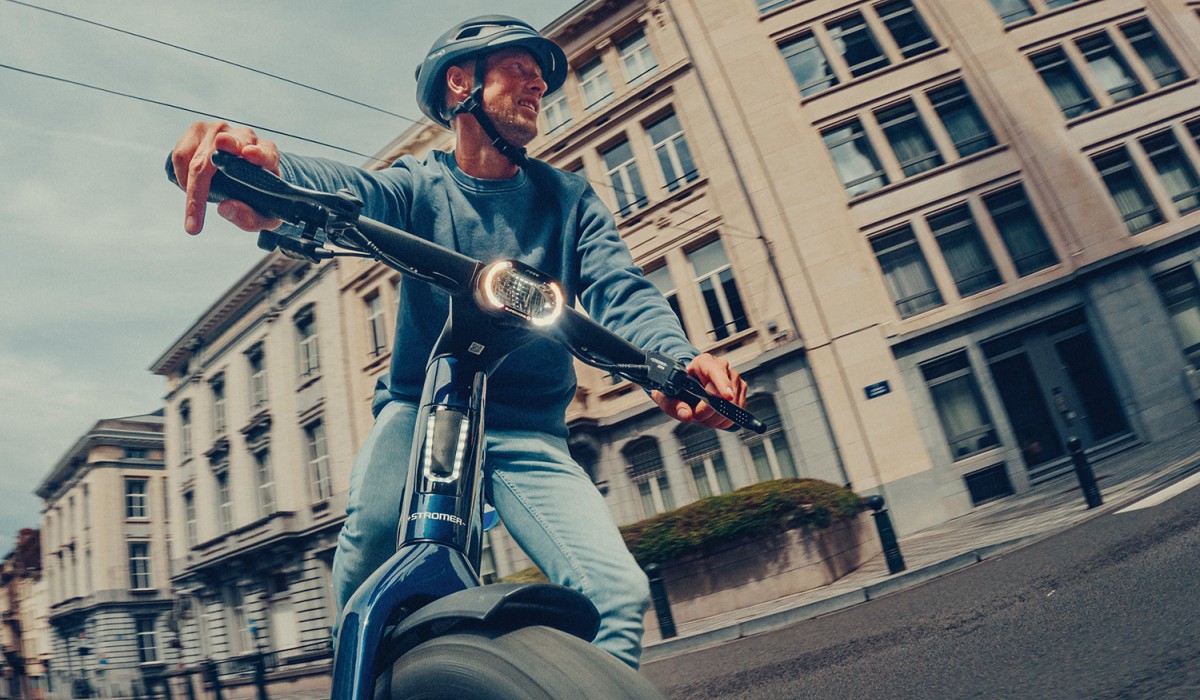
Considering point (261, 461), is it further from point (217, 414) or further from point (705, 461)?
point (705, 461)

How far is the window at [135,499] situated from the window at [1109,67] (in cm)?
1903

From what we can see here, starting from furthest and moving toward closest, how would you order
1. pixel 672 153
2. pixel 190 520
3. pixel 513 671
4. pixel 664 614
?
pixel 190 520, pixel 672 153, pixel 664 614, pixel 513 671

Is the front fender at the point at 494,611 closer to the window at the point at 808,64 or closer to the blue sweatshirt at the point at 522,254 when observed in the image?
the blue sweatshirt at the point at 522,254

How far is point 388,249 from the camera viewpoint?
1.25 meters

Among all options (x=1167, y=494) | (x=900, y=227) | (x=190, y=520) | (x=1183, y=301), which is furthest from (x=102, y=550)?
(x=190, y=520)

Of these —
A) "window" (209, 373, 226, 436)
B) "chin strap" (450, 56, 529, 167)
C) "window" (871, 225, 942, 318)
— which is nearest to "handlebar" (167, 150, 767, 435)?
"chin strap" (450, 56, 529, 167)

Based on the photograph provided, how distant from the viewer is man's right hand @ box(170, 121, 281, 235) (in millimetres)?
1074

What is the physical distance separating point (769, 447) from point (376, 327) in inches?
460

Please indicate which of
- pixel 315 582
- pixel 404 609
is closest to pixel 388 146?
pixel 315 582

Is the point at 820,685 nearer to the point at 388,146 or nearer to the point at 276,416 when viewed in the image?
the point at 388,146

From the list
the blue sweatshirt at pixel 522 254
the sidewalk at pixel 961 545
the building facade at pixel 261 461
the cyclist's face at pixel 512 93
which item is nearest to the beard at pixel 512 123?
the cyclist's face at pixel 512 93

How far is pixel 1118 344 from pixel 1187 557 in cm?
1237

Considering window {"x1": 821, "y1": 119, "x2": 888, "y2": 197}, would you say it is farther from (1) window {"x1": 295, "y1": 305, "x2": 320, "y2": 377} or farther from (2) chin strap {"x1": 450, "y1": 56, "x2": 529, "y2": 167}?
(1) window {"x1": 295, "y1": 305, "x2": 320, "y2": 377}

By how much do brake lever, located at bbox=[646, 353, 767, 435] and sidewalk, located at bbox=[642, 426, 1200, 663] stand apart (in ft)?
20.4
